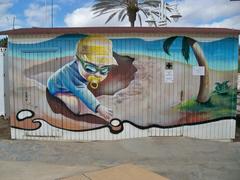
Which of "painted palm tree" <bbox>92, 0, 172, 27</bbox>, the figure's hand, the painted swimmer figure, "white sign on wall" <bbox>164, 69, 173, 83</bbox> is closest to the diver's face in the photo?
the painted swimmer figure

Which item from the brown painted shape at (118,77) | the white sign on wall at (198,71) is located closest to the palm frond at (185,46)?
the white sign on wall at (198,71)

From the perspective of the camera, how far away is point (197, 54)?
805 centimetres

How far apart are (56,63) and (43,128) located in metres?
1.70

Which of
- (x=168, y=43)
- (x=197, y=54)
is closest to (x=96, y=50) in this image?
(x=168, y=43)

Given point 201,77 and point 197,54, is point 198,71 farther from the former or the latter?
point 197,54

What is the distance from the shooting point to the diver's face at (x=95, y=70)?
8062 millimetres

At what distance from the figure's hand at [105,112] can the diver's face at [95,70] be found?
28.8 inches

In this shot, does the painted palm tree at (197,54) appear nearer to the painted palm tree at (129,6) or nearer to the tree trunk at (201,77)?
the tree trunk at (201,77)

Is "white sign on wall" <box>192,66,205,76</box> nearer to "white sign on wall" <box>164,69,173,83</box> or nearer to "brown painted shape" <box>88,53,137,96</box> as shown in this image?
"white sign on wall" <box>164,69,173,83</box>

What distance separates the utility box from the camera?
8008 mm

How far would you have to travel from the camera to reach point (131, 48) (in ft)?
26.2

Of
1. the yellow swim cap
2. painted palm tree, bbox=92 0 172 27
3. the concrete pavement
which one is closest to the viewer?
the concrete pavement

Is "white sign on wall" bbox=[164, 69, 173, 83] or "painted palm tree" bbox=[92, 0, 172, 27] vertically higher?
"painted palm tree" bbox=[92, 0, 172, 27]

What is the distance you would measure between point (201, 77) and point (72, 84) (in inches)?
127
